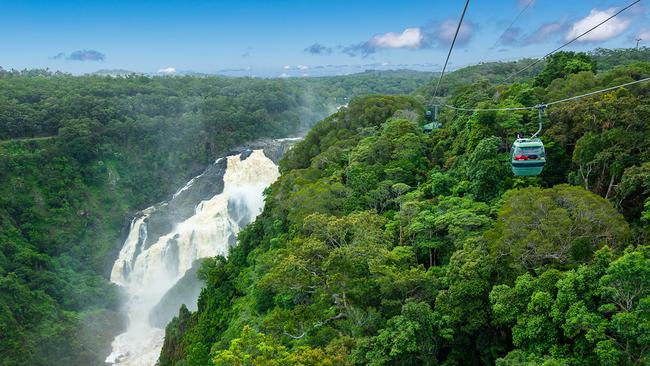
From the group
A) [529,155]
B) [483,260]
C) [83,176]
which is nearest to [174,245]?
[83,176]

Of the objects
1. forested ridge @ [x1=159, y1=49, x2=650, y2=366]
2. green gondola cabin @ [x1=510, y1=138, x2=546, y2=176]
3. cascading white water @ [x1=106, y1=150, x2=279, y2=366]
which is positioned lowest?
cascading white water @ [x1=106, y1=150, x2=279, y2=366]

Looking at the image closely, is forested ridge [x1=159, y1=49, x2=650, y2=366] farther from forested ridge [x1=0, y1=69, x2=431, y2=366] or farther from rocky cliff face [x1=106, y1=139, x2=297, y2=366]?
forested ridge [x1=0, y1=69, x2=431, y2=366]

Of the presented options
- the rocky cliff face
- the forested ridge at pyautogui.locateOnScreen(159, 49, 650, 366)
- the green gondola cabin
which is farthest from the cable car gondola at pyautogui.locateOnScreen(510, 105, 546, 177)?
the rocky cliff face

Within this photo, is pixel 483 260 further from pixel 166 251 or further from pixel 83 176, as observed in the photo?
pixel 83 176

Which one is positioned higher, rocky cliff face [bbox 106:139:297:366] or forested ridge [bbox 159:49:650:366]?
forested ridge [bbox 159:49:650:366]

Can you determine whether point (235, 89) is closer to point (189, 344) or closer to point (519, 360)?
point (189, 344)
